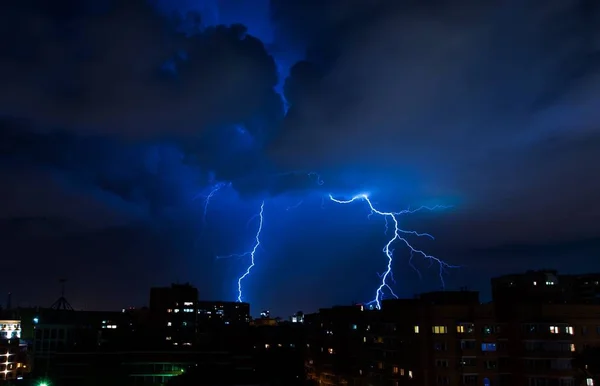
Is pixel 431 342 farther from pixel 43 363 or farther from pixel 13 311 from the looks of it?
pixel 13 311

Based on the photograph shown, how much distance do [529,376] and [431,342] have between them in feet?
20.2

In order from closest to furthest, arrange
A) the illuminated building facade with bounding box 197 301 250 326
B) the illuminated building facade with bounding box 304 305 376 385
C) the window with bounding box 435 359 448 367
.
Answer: the window with bounding box 435 359 448 367 < the illuminated building facade with bounding box 304 305 376 385 < the illuminated building facade with bounding box 197 301 250 326

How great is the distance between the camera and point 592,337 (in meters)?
30.6

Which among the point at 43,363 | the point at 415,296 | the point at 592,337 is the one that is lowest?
the point at 43,363

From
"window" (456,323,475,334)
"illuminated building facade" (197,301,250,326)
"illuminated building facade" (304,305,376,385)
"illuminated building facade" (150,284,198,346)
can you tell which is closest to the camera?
"window" (456,323,475,334)

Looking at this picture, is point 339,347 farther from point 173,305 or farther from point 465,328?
point 173,305

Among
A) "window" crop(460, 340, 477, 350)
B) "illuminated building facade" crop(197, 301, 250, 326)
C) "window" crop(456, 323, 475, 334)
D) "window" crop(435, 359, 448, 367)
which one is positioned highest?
"illuminated building facade" crop(197, 301, 250, 326)

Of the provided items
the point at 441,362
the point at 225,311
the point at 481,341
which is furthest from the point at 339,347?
the point at 225,311

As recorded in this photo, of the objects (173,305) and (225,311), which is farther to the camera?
(225,311)

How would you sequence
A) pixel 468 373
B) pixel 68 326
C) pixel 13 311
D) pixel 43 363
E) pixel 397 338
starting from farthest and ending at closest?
pixel 13 311 → pixel 68 326 → pixel 43 363 → pixel 397 338 → pixel 468 373

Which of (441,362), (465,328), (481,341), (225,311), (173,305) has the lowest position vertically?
(441,362)

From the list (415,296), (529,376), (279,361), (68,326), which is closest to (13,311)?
(68,326)

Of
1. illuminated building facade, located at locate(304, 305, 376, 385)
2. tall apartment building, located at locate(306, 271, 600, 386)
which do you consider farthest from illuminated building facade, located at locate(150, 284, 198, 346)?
tall apartment building, located at locate(306, 271, 600, 386)

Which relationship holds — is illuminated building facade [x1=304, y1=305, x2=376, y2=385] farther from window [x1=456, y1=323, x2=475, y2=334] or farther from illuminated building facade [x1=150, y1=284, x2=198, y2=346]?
illuminated building facade [x1=150, y1=284, x2=198, y2=346]
